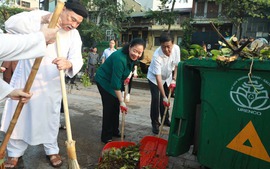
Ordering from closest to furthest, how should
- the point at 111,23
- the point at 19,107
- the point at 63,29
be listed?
the point at 19,107 < the point at 63,29 < the point at 111,23

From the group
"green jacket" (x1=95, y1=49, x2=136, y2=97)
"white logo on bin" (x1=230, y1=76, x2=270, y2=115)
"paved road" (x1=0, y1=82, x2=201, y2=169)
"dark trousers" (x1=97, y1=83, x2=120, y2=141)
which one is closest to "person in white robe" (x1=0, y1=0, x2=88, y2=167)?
"paved road" (x1=0, y1=82, x2=201, y2=169)

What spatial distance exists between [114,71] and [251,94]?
1.71m

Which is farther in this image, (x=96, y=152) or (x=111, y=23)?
(x=111, y=23)

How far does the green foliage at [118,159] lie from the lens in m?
2.57

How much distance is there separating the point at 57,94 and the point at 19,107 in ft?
2.59

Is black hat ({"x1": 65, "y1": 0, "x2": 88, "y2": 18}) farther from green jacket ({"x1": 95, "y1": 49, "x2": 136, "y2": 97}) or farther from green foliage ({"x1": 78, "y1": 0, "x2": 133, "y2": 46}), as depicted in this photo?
green foliage ({"x1": 78, "y1": 0, "x2": 133, "y2": 46})

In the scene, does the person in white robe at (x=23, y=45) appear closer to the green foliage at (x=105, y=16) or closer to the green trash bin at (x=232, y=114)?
the green trash bin at (x=232, y=114)

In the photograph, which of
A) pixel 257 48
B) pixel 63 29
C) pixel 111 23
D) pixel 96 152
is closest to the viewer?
pixel 257 48

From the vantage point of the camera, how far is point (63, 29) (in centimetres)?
269

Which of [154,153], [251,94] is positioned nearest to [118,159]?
[154,153]

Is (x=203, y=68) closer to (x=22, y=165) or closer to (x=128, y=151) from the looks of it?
(x=128, y=151)

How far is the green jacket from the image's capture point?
324cm

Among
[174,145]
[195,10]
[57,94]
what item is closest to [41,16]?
[57,94]

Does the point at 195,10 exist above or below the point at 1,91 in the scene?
above
